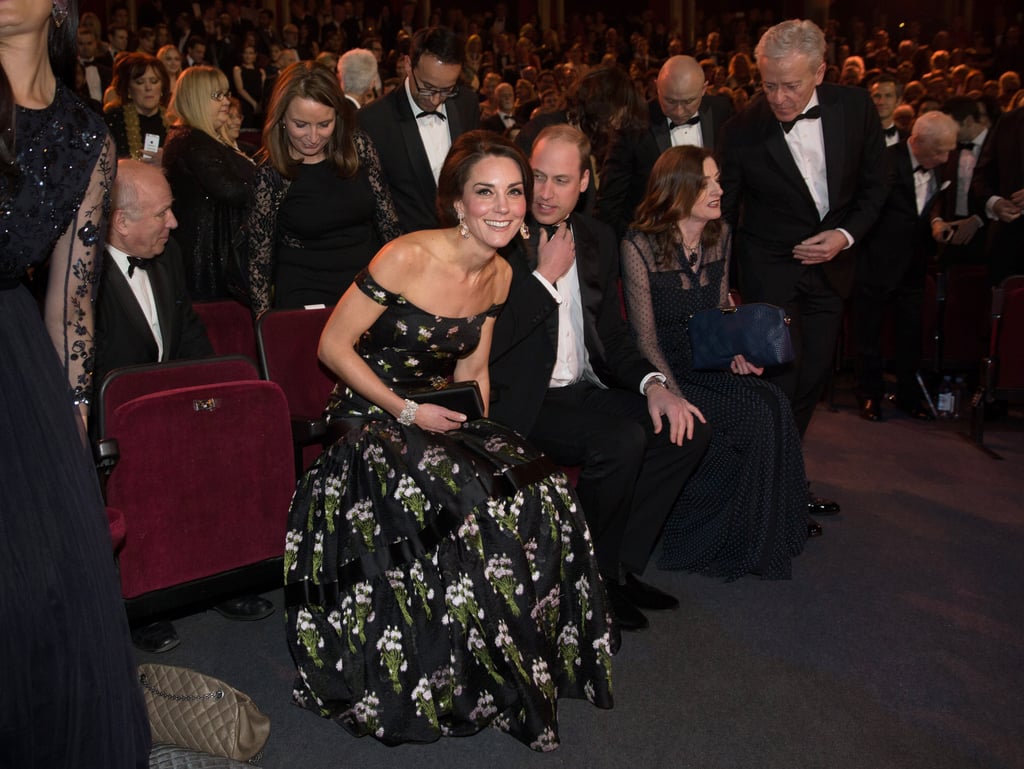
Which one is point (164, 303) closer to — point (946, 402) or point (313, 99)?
point (313, 99)

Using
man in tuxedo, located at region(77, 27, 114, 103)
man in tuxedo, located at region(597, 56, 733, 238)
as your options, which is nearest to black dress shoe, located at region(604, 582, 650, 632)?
man in tuxedo, located at region(597, 56, 733, 238)

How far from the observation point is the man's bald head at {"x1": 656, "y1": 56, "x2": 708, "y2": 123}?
448 centimetres

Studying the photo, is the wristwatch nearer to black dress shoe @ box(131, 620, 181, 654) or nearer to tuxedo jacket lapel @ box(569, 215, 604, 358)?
tuxedo jacket lapel @ box(569, 215, 604, 358)

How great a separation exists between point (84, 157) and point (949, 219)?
5.62 m

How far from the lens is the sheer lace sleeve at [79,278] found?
152 centimetres

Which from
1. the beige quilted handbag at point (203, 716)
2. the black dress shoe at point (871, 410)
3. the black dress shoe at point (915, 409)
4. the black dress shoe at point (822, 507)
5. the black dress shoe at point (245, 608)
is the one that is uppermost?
the beige quilted handbag at point (203, 716)

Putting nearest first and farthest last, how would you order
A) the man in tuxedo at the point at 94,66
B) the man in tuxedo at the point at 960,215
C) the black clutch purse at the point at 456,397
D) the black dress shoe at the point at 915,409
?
the black clutch purse at the point at 456,397 → the black dress shoe at the point at 915,409 → the man in tuxedo at the point at 960,215 → the man in tuxedo at the point at 94,66

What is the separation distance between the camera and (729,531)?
3490mm

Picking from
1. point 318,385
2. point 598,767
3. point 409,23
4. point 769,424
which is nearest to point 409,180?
point 318,385

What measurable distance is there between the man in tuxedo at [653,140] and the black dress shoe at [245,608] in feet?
7.55

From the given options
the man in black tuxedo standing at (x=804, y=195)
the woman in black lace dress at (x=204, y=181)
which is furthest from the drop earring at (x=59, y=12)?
the man in black tuxedo standing at (x=804, y=195)

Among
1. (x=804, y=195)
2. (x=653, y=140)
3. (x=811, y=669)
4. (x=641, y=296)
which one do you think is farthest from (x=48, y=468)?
(x=653, y=140)

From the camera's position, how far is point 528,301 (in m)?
3.16

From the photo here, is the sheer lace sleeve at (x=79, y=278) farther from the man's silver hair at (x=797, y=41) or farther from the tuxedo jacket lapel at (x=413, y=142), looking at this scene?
the man's silver hair at (x=797, y=41)
